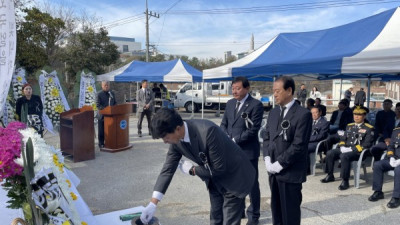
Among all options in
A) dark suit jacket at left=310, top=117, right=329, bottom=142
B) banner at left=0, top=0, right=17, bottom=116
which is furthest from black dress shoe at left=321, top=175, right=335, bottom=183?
banner at left=0, top=0, right=17, bottom=116

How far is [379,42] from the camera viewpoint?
17.1 ft

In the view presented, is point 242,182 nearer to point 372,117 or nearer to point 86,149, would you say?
point 86,149

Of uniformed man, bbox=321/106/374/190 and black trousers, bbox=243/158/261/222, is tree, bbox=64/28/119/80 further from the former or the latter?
black trousers, bbox=243/158/261/222

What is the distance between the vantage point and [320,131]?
582cm

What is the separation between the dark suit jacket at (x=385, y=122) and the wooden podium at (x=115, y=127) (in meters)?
5.56

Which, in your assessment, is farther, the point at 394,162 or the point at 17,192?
the point at 394,162

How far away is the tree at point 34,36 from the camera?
1277cm

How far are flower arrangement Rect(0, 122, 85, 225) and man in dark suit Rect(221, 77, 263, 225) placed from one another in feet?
7.13

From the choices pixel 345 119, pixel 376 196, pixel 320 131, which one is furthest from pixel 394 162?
pixel 345 119

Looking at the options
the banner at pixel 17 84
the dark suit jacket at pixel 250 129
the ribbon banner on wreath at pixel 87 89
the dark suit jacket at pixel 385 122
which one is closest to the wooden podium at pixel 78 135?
the banner at pixel 17 84

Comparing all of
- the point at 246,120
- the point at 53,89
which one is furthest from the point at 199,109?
the point at 246,120

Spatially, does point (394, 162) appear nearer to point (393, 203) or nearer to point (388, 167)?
point (388, 167)

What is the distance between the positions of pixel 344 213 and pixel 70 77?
19376 millimetres

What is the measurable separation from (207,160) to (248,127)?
157cm
